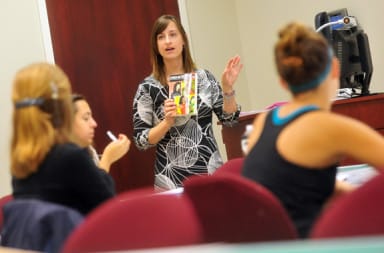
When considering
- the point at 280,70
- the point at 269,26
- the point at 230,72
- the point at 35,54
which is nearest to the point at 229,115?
the point at 230,72

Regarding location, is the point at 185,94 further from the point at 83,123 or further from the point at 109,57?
the point at 109,57

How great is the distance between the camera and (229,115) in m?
2.64

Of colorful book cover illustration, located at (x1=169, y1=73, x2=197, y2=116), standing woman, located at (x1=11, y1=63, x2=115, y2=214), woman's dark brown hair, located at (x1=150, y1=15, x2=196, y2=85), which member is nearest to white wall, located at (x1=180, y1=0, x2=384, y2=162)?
woman's dark brown hair, located at (x1=150, y1=15, x2=196, y2=85)

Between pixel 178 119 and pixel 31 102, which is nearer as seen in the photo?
pixel 31 102

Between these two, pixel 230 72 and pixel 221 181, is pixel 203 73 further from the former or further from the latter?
pixel 221 181

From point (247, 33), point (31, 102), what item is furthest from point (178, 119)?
point (247, 33)

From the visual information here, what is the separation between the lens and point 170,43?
2.65m

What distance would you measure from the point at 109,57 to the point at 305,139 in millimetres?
2847

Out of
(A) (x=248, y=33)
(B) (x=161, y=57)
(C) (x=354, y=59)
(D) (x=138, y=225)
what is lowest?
(D) (x=138, y=225)

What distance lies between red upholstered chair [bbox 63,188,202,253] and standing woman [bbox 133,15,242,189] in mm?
1229

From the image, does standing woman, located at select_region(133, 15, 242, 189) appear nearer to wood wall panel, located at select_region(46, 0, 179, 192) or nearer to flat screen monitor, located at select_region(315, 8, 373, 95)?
flat screen monitor, located at select_region(315, 8, 373, 95)

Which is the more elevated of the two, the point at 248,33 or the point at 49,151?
the point at 248,33

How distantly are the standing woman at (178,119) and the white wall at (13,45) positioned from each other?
127 centimetres

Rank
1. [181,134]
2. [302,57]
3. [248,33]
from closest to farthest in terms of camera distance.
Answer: [302,57]
[181,134]
[248,33]
